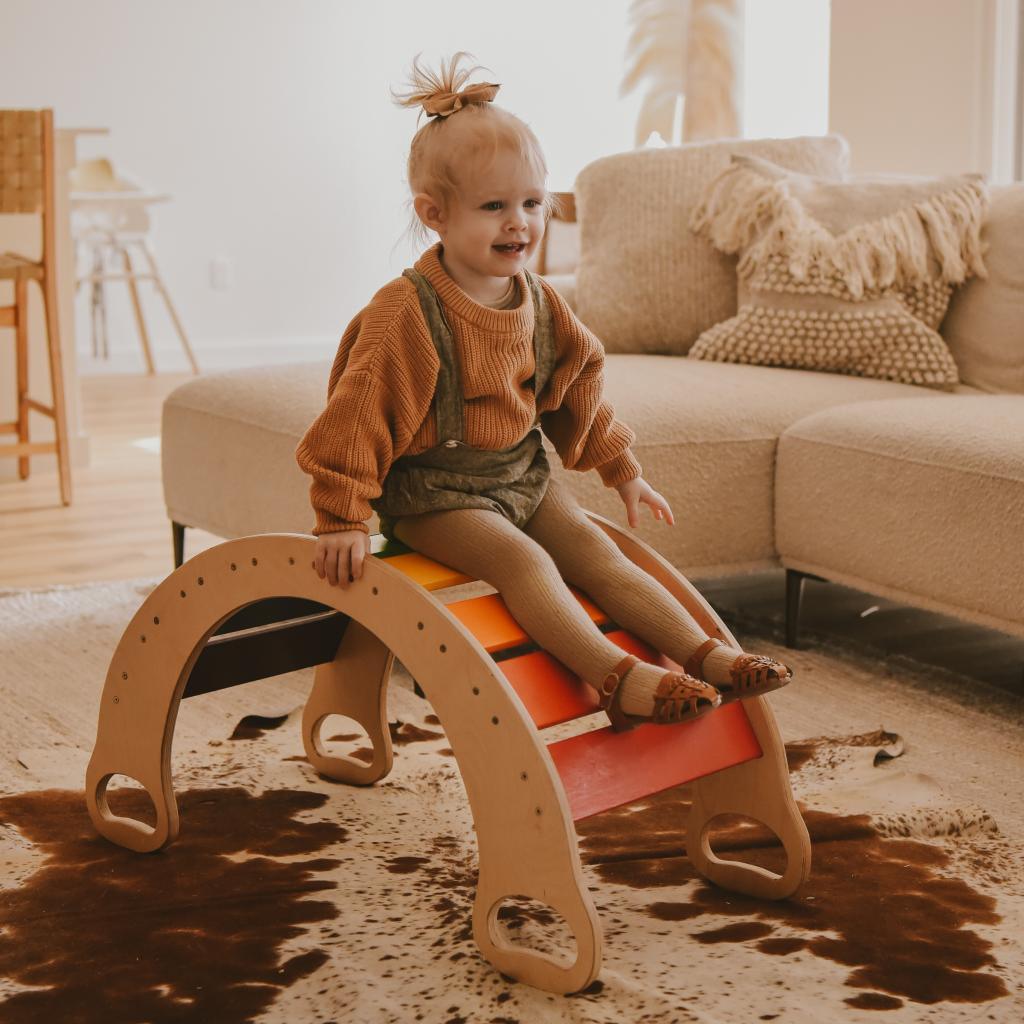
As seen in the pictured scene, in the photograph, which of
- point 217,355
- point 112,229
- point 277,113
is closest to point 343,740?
point 112,229

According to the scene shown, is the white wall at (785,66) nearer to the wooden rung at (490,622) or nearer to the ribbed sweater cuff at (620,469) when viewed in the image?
the ribbed sweater cuff at (620,469)

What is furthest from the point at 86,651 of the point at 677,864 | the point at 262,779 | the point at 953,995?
the point at 953,995

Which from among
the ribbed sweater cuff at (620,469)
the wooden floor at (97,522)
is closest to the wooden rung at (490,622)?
the ribbed sweater cuff at (620,469)

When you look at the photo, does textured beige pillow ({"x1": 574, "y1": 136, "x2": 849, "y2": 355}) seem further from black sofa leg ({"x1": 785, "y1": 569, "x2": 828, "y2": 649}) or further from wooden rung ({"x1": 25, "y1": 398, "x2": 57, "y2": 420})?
wooden rung ({"x1": 25, "y1": 398, "x2": 57, "y2": 420})

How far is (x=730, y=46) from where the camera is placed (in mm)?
4566

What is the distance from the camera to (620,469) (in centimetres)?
159

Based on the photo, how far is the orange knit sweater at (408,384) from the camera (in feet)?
4.51

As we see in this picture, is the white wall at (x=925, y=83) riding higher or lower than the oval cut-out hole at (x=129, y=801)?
higher

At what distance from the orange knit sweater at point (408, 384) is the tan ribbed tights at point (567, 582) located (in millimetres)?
85

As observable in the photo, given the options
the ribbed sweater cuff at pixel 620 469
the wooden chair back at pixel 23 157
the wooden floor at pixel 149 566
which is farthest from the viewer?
the wooden chair back at pixel 23 157

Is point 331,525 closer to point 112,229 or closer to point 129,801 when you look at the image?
point 129,801

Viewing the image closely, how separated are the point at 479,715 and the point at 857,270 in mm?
1538

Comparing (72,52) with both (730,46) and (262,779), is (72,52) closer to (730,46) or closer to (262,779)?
(730,46)

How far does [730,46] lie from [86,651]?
3.13 meters
